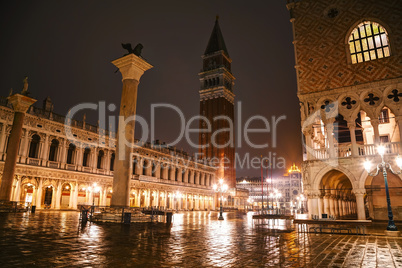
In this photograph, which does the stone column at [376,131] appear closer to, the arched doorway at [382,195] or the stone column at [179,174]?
the arched doorway at [382,195]

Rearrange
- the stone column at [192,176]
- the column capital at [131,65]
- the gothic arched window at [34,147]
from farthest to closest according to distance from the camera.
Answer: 1. the stone column at [192,176]
2. the gothic arched window at [34,147]
3. the column capital at [131,65]

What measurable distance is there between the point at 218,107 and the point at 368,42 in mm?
57523

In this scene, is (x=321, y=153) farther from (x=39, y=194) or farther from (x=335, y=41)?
(x=39, y=194)

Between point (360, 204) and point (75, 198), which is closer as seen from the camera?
point (360, 204)

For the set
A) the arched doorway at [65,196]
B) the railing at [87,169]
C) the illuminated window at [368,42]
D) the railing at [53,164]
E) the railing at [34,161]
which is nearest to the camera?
the illuminated window at [368,42]

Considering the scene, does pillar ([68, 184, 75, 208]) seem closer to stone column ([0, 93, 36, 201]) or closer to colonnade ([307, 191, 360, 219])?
stone column ([0, 93, 36, 201])

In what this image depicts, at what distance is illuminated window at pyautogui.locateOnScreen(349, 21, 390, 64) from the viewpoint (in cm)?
1731

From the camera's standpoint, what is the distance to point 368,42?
58.0 ft

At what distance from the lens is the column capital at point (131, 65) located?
14375 millimetres

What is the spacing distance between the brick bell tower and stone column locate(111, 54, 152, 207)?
182 ft

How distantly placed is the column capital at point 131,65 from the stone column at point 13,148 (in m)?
9.74

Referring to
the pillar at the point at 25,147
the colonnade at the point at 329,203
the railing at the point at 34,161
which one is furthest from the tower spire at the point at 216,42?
the colonnade at the point at 329,203

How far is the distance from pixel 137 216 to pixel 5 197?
1067cm

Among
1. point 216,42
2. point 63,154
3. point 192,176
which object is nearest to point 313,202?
point 63,154
